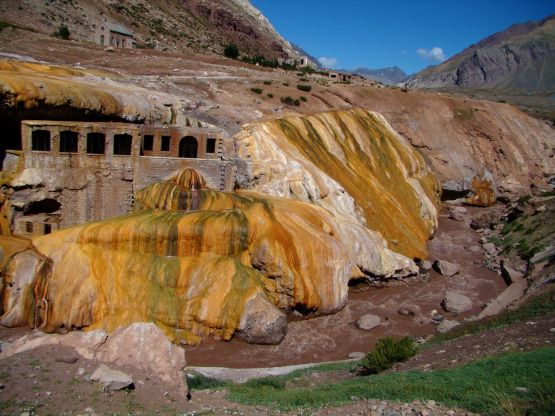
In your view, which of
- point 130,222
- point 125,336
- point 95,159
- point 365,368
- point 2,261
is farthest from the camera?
point 95,159

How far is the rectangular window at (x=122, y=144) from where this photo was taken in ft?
74.0

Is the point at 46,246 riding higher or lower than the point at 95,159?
lower

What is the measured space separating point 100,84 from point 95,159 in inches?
211

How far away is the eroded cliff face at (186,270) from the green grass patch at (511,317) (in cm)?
541

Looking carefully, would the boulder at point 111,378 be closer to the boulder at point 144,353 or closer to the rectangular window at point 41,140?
the boulder at point 144,353

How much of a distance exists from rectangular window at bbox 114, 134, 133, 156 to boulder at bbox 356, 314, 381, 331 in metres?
12.6

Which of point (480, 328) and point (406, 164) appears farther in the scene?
point (406, 164)

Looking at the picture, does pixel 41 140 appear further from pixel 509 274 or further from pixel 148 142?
pixel 509 274

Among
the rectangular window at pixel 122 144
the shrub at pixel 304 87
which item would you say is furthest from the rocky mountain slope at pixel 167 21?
the rectangular window at pixel 122 144

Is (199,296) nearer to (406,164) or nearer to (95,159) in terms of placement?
(95,159)

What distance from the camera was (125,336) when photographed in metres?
11.2

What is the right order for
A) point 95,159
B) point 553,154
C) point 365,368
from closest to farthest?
1. point 365,368
2. point 95,159
3. point 553,154

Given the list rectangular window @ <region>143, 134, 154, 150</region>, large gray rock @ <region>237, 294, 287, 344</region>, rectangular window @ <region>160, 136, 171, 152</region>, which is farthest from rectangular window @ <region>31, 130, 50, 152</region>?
large gray rock @ <region>237, 294, 287, 344</region>

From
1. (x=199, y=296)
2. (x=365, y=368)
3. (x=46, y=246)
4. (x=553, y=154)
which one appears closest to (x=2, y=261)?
(x=46, y=246)
